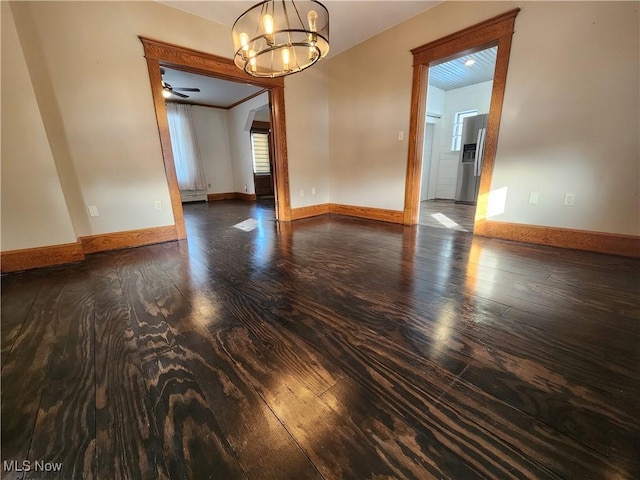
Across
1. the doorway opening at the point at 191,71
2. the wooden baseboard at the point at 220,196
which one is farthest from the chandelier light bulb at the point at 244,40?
the wooden baseboard at the point at 220,196

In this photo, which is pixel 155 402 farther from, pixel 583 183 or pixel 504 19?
pixel 504 19

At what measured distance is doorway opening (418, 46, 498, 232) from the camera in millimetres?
4559

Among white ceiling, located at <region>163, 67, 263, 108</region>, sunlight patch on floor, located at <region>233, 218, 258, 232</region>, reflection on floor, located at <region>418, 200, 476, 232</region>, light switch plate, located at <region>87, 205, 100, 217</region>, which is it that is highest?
white ceiling, located at <region>163, 67, 263, 108</region>

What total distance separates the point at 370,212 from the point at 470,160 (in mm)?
3173

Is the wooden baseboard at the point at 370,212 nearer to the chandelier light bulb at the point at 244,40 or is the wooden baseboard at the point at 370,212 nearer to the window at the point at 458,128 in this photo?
the chandelier light bulb at the point at 244,40

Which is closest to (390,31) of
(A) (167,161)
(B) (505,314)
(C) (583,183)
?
(C) (583,183)

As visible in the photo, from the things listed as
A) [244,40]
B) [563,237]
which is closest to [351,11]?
[244,40]

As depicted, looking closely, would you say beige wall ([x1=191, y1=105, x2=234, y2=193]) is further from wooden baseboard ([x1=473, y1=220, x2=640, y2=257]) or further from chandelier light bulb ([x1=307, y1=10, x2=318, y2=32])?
wooden baseboard ([x1=473, y1=220, x2=640, y2=257])

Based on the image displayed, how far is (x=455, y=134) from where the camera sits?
601cm

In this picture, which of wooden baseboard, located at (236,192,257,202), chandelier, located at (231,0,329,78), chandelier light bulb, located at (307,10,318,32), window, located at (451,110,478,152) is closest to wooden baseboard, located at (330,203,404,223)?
chandelier, located at (231,0,329,78)

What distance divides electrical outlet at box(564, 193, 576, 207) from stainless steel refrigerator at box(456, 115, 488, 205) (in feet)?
9.70

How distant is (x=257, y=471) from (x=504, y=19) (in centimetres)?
380

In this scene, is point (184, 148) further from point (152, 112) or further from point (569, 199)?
point (569, 199)

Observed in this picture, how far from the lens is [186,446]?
0.75 metres
